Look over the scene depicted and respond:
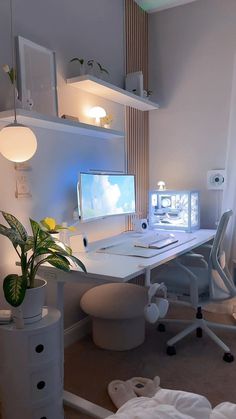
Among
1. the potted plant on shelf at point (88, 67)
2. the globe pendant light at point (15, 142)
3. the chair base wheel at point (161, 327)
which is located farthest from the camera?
the chair base wheel at point (161, 327)

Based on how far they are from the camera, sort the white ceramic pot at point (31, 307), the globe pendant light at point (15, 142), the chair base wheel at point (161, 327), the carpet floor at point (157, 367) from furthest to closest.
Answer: the chair base wheel at point (161, 327) → the carpet floor at point (157, 367) → the globe pendant light at point (15, 142) → the white ceramic pot at point (31, 307)

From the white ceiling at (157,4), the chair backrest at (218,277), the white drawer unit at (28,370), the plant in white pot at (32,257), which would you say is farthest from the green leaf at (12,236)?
the white ceiling at (157,4)

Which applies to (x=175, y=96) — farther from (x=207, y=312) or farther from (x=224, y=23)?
(x=207, y=312)

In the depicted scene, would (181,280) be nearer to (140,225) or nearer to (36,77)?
A: (140,225)

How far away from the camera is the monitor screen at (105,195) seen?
2.24 meters

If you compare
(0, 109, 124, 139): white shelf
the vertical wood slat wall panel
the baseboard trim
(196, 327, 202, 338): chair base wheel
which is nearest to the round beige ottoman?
the baseboard trim

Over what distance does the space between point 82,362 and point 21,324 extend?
2.69 ft

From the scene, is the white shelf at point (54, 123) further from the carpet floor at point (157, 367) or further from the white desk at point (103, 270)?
the carpet floor at point (157, 367)

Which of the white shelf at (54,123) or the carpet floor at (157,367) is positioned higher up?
the white shelf at (54,123)

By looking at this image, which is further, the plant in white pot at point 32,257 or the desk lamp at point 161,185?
the desk lamp at point 161,185

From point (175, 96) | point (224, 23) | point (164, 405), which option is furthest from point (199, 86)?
point (164, 405)

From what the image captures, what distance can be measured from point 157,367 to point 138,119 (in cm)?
213

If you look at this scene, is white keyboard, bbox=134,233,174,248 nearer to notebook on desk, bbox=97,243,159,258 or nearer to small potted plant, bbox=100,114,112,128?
notebook on desk, bbox=97,243,159,258

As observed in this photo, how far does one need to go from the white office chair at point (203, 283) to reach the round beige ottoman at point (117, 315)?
212 mm
